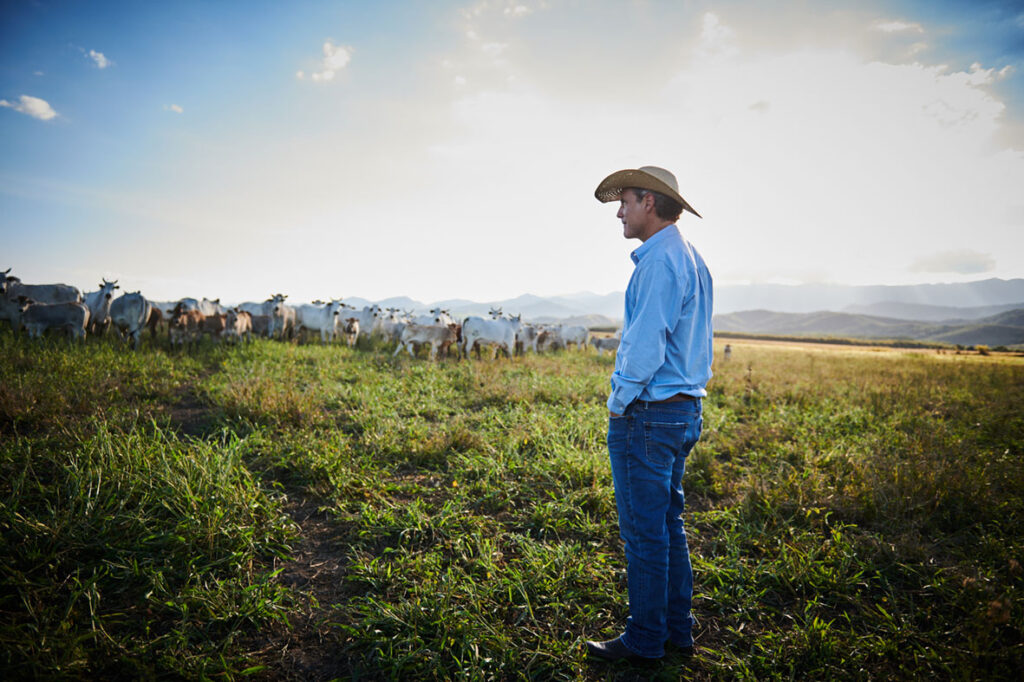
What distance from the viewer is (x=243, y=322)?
15.6 meters

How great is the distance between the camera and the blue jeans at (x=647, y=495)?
243cm

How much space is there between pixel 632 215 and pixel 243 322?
17.3 metres

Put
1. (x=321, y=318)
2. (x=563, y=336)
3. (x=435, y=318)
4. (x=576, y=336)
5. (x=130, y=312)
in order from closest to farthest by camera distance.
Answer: (x=130, y=312) < (x=321, y=318) < (x=435, y=318) < (x=563, y=336) < (x=576, y=336)

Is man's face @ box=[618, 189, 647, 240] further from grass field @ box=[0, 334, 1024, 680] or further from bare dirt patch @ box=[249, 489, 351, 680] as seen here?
bare dirt patch @ box=[249, 489, 351, 680]

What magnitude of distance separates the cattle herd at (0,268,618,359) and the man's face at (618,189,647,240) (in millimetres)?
12435

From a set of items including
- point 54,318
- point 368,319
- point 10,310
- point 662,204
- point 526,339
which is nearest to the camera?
point 662,204

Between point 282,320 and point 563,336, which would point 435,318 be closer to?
point 282,320

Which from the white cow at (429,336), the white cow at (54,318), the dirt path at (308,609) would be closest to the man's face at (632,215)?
the dirt path at (308,609)

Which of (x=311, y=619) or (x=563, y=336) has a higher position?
(x=563, y=336)

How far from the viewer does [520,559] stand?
356 centimetres

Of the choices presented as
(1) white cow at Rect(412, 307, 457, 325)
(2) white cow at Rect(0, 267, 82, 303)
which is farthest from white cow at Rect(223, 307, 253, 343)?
(1) white cow at Rect(412, 307, 457, 325)

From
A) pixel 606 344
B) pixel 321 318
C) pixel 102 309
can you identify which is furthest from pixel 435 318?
pixel 102 309

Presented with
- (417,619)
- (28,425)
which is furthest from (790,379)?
(28,425)

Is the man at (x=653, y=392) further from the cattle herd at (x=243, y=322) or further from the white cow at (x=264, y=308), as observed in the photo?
the white cow at (x=264, y=308)
